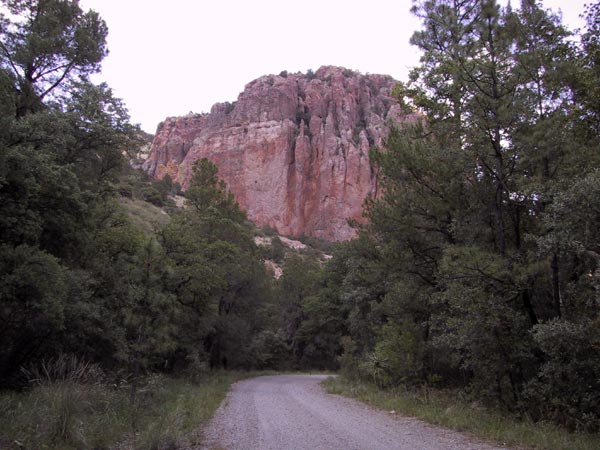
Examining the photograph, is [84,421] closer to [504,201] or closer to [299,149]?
[504,201]

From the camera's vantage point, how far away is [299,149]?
87.0 m

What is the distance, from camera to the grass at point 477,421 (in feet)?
22.0

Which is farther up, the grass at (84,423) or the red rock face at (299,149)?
the red rock face at (299,149)

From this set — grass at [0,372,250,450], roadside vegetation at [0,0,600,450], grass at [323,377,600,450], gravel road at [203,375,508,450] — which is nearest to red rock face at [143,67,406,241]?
roadside vegetation at [0,0,600,450]

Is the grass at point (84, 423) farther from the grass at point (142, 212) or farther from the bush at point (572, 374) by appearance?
the grass at point (142, 212)

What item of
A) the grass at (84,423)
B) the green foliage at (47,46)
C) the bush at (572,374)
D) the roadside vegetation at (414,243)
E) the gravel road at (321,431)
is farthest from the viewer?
the green foliage at (47,46)

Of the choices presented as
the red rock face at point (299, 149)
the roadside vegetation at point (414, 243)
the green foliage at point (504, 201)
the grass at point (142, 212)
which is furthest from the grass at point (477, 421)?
the red rock face at point (299, 149)

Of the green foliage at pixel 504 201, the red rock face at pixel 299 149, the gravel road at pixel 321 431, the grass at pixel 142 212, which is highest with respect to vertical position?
the red rock face at pixel 299 149

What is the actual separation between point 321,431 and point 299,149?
81176 mm

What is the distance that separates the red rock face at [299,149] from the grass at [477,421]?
67086 millimetres

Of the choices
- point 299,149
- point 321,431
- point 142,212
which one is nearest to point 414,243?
point 321,431

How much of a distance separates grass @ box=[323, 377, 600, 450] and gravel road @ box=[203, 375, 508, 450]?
0.43m

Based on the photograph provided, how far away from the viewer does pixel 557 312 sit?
30.8 feet

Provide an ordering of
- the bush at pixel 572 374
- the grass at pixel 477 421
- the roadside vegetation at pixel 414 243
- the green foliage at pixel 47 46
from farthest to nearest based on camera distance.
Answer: the green foliage at pixel 47 46
the roadside vegetation at pixel 414 243
the bush at pixel 572 374
the grass at pixel 477 421
